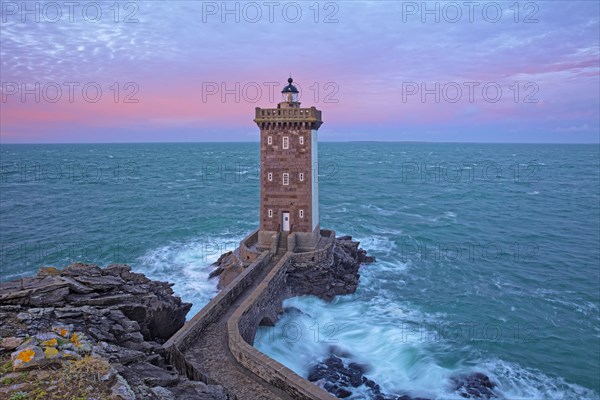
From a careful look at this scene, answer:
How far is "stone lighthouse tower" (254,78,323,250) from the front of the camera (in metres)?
27.8

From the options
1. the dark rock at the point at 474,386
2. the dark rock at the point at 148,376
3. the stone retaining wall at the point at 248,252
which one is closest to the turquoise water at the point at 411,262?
the dark rock at the point at 474,386

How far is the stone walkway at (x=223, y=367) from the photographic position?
48.1 ft

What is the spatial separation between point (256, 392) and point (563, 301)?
80.6 feet

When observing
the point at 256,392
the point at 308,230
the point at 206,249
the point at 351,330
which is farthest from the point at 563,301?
the point at 206,249

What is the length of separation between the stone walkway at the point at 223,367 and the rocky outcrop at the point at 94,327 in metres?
1.76

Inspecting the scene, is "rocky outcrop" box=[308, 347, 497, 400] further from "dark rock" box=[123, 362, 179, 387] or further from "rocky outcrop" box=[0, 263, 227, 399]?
"dark rock" box=[123, 362, 179, 387]

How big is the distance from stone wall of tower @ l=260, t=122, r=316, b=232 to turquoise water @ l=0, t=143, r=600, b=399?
5834 mm

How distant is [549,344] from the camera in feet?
79.4

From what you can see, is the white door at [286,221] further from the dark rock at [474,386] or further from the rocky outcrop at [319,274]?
the dark rock at [474,386]

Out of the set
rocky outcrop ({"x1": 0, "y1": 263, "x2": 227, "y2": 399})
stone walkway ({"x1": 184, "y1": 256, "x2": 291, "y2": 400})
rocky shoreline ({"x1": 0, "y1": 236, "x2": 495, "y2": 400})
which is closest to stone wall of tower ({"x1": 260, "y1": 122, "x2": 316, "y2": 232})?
rocky shoreline ({"x1": 0, "y1": 236, "x2": 495, "y2": 400})

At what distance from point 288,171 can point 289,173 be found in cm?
15

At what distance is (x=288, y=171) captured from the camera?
93.6ft

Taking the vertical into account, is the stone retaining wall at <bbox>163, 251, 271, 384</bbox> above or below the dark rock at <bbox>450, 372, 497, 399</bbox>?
above

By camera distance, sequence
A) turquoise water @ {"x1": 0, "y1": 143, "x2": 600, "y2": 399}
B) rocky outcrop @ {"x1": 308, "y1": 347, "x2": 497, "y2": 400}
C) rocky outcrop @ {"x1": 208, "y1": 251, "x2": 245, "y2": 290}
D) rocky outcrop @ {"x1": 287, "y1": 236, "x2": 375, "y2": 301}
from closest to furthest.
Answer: rocky outcrop @ {"x1": 308, "y1": 347, "x2": 497, "y2": 400} < turquoise water @ {"x1": 0, "y1": 143, "x2": 600, "y2": 399} < rocky outcrop @ {"x1": 287, "y1": 236, "x2": 375, "y2": 301} < rocky outcrop @ {"x1": 208, "y1": 251, "x2": 245, "y2": 290}
